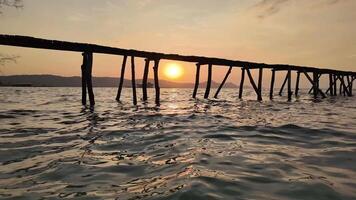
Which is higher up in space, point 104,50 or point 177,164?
point 104,50

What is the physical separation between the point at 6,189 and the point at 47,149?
94.1 inches

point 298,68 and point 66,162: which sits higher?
point 298,68

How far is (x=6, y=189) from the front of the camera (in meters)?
3.75

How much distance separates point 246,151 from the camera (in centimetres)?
575

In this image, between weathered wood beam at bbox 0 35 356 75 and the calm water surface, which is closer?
the calm water surface

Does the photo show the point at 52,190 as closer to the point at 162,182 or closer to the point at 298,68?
the point at 162,182

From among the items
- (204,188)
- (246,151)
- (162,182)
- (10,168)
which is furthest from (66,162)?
(246,151)

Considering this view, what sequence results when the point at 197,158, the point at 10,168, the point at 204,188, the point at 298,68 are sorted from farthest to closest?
the point at 298,68 → the point at 197,158 → the point at 10,168 → the point at 204,188

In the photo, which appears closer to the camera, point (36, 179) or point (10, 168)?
point (36, 179)

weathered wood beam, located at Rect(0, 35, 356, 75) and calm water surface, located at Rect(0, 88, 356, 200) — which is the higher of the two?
weathered wood beam, located at Rect(0, 35, 356, 75)

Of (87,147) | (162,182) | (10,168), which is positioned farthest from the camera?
(87,147)

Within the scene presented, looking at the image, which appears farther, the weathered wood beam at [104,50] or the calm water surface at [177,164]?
the weathered wood beam at [104,50]

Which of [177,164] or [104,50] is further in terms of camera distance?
[104,50]

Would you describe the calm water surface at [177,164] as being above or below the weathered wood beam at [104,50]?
below
